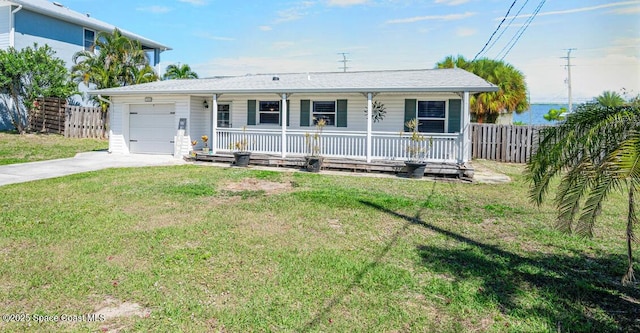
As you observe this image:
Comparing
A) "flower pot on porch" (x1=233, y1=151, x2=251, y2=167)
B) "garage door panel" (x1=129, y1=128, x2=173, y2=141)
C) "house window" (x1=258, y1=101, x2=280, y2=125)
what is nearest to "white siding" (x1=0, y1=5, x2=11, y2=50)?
"garage door panel" (x1=129, y1=128, x2=173, y2=141)

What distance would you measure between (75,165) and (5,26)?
13054 mm

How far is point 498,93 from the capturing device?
2081 centimetres

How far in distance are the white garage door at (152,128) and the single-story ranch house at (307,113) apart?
0.13 ft

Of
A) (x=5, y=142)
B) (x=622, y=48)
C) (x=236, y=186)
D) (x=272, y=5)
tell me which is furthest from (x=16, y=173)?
(x=622, y=48)

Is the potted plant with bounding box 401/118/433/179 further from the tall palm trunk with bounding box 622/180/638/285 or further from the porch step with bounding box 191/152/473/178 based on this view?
the tall palm trunk with bounding box 622/180/638/285

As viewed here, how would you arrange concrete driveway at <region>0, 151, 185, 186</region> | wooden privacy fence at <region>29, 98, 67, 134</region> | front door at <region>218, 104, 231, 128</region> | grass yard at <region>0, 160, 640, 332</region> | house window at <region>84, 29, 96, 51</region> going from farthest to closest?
1. house window at <region>84, 29, 96, 51</region>
2. wooden privacy fence at <region>29, 98, 67, 134</region>
3. front door at <region>218, 104, 231, 128</region>
4. concrete driveway at <region>0, 151, 185, 186</region>
5. grass yard at <region>0, 160, 640, 332</region>

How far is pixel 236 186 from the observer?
9.95 metres

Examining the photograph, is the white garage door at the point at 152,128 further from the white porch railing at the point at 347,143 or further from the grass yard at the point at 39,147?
the white porch railing at the point at 347,143

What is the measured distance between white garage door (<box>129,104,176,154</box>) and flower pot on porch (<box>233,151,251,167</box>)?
152 inches

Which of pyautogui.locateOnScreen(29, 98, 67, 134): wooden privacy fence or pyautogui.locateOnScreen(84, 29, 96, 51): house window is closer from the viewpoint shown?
pyautogui.locateOnScreen(29, 98, 67, 134): wooden privacy fence

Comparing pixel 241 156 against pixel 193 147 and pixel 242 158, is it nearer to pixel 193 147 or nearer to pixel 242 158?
pixel 242 158

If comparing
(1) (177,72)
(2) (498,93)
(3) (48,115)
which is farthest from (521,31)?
(3) (48,115)

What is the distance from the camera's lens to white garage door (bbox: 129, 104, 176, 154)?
53.4ft

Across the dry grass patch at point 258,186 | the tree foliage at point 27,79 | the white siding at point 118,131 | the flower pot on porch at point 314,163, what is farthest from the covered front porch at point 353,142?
the tree foliage at point 27,79
